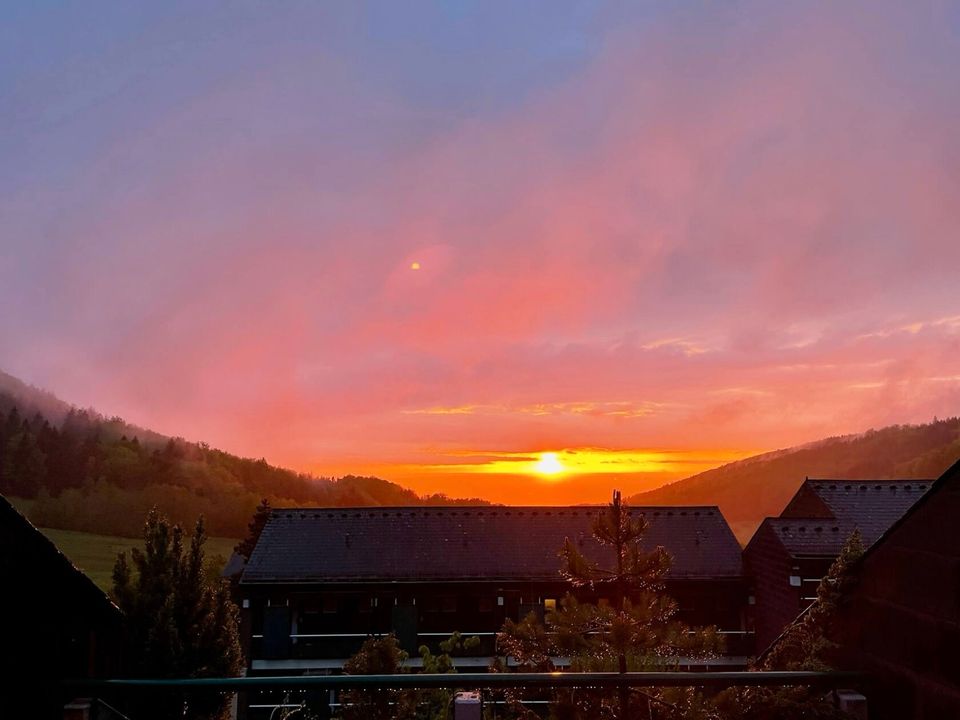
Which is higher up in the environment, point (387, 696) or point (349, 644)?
point (387, 696)

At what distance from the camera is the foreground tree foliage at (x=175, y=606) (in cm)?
1152

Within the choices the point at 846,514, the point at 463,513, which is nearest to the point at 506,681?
the point at 846,514

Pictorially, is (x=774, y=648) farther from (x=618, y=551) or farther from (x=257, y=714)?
(x=257, y=714)

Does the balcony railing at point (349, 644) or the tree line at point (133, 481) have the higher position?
the tree line at point (133, 481)

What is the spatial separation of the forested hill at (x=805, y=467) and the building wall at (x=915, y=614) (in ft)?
94.9

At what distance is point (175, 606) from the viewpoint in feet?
39.3

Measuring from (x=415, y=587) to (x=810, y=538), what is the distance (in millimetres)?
9620

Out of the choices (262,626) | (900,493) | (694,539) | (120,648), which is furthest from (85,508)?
(120,648)

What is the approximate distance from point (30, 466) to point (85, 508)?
16.3 ft

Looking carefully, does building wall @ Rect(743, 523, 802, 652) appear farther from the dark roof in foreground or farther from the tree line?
the tree line

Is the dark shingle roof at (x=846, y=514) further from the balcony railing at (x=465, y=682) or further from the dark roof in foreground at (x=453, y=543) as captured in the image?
the balcony railing at (x=465, y=682)

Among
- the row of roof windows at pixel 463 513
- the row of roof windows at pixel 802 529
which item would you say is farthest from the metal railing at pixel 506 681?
the row of roof windows at pixel 463 513

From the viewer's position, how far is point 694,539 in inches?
736

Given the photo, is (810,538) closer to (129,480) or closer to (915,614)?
(915,614)
